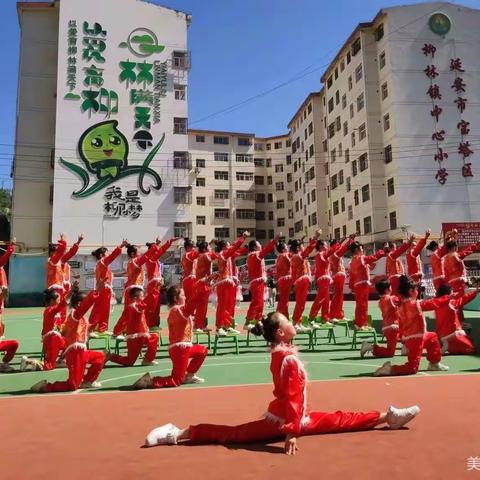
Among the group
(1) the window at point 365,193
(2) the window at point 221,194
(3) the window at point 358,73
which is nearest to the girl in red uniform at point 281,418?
(1) the window at point 365,193

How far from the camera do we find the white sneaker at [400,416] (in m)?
4.03

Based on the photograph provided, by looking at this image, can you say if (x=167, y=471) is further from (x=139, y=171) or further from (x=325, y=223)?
(x=325, y=223)

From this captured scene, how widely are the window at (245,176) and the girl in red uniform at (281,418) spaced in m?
49.0

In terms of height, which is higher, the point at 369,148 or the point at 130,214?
the point at 369,148

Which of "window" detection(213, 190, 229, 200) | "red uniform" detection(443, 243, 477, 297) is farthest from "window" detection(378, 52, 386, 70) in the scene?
"red uniform" detection(443, 243, 477, 297)

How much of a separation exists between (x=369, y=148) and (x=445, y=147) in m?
4.86

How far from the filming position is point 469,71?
106 feet

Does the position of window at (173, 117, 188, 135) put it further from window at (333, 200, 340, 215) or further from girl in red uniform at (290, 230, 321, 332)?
girl in red uniform at (290, 230, 321, 332)

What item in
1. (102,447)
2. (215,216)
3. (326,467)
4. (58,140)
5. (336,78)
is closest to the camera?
(326,467)

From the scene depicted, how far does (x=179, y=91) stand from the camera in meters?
32.2

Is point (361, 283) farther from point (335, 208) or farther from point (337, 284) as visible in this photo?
point (335, 208)

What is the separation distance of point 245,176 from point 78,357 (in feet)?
155

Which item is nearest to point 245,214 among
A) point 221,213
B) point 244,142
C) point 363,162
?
point 221,213

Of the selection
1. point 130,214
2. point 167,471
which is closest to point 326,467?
point 167,471
